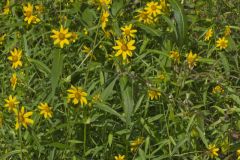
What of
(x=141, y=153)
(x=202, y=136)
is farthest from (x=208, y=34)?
(x=141, y=153)

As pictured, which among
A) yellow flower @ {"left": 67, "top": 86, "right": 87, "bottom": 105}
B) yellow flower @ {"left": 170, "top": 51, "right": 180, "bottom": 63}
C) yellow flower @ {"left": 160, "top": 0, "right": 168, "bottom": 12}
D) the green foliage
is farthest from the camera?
yellow flower @ {"left": 160, "top": 0, "right": 168, "bottom": 12}

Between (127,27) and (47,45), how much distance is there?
48cm

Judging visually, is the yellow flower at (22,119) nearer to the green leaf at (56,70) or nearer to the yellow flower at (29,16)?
the green leaf at (56,70)

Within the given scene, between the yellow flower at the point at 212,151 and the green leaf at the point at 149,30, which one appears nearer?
the yellow flower at the point at 212,151

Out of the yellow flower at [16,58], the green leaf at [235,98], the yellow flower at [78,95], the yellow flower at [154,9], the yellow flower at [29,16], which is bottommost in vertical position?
the green leaf at [235,98]

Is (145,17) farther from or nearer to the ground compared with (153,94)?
farther from the ground

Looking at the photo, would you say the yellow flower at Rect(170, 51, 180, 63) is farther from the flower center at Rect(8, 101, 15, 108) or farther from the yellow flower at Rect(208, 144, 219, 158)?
the flower center at Rect(8, 101, 15, 108)

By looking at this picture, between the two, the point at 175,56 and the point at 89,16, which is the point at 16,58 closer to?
the point at 89,16

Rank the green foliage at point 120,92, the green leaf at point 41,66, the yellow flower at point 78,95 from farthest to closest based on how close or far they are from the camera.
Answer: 1. the green leaf at point 41,66
2. the green foliage at point 120,92
3. the yellow flower at point 78,95

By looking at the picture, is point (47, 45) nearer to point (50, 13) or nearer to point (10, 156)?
point (50, 13)

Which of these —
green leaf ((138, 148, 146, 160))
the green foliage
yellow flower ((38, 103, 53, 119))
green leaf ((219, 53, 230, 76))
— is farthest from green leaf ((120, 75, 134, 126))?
green leaf ((219, 53, 230, 76))

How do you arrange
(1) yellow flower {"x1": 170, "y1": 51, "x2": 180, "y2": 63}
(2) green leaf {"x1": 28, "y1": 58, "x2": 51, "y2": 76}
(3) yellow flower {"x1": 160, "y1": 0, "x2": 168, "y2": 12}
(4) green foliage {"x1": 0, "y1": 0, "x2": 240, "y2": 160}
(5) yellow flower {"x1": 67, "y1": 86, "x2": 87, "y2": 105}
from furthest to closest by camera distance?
(3) yellow flower {"x1": 160, "y1": 0, "x2": 168, "y2": 12}
(1) yellow flower {"x1": 170, "y1": 51, "x2": 180, "y2": 63}
(2) green leaf {"x1": 28, "y1": 58, "x2": 51, "y2": 76}
(4) green foliage {"x1": 0, "y1": 0, "x2": 240, "y2": 160}
(5) yellow flower {"x1": 67, "y1": 86, "x2": 87, "y2": 105}

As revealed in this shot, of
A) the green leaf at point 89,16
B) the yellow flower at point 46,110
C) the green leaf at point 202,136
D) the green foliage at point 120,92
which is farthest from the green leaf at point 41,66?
the green leaf at point 202,136

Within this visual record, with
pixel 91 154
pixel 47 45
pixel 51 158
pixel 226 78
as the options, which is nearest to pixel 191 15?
pixel 226 78
